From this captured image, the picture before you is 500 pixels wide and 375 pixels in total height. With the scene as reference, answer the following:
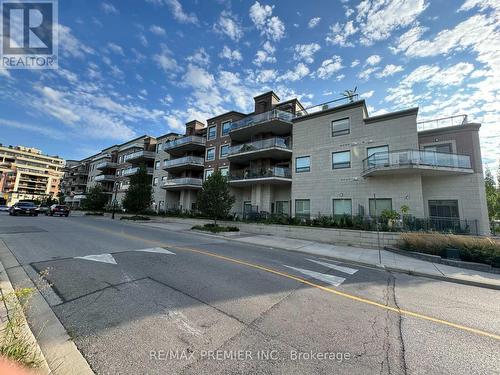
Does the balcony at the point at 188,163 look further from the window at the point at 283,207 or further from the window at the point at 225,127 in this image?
the window at the point at 283,207

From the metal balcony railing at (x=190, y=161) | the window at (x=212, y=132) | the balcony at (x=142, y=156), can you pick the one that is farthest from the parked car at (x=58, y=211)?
the window at (x=212, y=132)

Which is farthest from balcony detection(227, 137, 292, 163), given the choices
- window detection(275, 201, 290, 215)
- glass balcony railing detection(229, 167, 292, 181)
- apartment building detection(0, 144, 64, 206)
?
apartment building detection(0, 144, 64, 206)

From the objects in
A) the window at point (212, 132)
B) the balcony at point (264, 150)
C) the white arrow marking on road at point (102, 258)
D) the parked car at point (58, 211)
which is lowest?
the white arrow marking on road at point (102, 258)

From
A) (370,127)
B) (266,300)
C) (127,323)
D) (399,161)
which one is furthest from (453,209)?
(127,323)

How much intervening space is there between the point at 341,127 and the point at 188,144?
22.1 metres

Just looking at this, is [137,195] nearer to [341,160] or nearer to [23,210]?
[23,210]

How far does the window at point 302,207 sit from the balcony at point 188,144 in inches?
714

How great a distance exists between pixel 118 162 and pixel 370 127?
55.2m

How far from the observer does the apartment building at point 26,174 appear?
307 ft

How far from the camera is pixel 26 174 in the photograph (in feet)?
325

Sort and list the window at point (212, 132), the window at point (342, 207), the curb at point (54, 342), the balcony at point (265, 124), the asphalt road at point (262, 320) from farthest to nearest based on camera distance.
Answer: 1. the window at point (212, 132)
2. the balcony at point (265, 124)
3. the window at point (342, 207)
4. the asphalt road at point (262, 320)
5. the curb at point (54, 342)

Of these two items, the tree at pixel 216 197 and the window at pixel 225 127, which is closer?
the tree at pixel 216 197

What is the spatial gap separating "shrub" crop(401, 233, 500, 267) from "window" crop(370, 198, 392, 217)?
5.57 metres

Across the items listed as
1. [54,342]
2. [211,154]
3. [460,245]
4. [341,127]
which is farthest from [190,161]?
[54,342]
